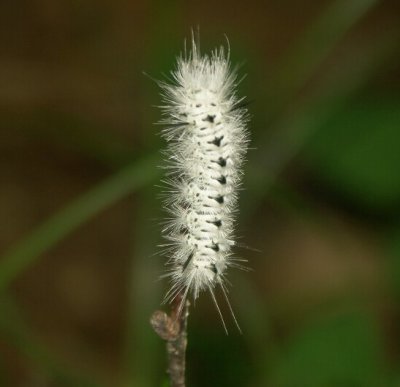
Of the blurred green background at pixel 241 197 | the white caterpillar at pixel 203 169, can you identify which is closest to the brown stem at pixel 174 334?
the white caterpillar at pixel 203 169

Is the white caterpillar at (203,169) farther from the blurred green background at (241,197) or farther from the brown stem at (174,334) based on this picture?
the blurred green background at (241,197)

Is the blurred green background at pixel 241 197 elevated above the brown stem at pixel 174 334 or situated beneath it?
elevated above

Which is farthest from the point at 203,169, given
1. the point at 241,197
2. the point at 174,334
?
the point at 241,197

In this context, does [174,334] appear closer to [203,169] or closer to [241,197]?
[203,169]

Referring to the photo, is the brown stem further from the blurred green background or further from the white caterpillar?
the blurred green background
